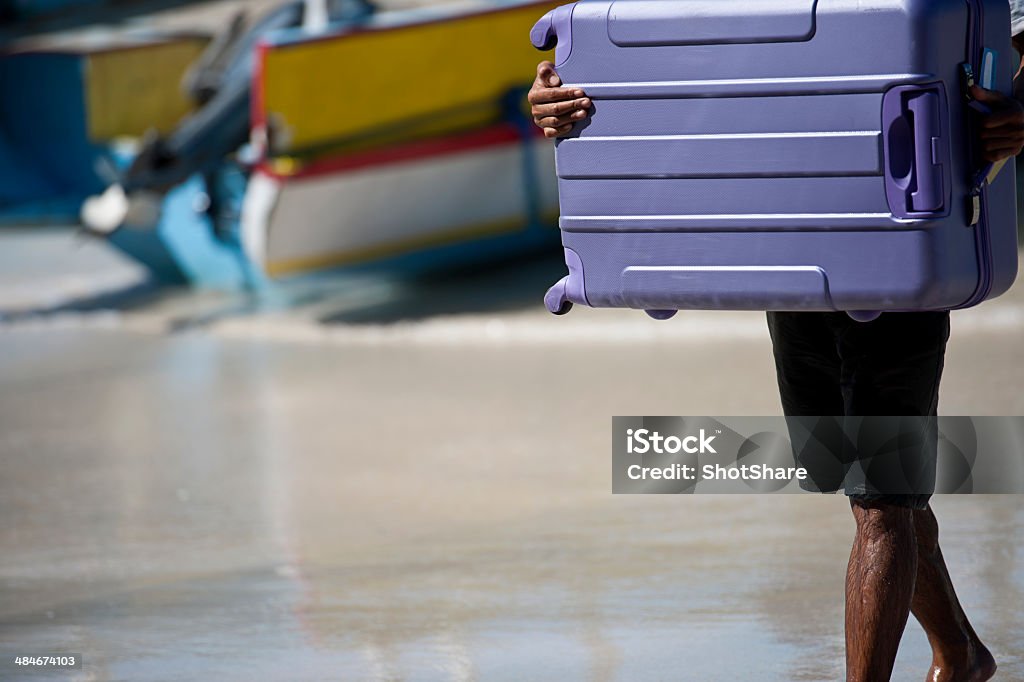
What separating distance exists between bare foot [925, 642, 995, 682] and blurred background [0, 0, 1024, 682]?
304mm

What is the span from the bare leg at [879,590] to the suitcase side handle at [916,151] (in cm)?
55

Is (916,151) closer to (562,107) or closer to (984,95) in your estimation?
(984,95)

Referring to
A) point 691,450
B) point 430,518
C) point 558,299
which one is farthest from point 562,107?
point 430,518

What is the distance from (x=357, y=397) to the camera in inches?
259

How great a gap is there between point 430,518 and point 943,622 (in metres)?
2.05

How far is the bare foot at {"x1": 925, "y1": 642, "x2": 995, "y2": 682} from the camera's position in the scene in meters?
2.92

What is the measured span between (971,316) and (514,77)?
317 centimetres

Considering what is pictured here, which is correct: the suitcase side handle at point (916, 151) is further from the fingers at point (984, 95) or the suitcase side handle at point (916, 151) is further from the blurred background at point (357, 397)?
the blurred background at point (357, 397)

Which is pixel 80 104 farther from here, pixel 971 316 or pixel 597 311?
pixel 971 316

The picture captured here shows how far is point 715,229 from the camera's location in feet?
8.36

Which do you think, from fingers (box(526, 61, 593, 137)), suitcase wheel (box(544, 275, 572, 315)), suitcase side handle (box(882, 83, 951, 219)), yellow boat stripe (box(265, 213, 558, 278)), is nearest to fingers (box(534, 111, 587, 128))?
fingers (box(526, 61, 593, 137))

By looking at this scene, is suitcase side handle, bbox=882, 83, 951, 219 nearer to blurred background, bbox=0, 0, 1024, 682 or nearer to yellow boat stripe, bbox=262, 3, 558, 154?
blurred background, bbox=0, 0, 1024, 682

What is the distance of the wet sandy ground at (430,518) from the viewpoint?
3521mm

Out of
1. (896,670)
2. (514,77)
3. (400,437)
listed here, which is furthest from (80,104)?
(896,670)
